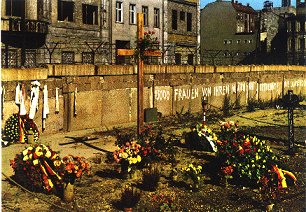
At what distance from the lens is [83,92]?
17.0m

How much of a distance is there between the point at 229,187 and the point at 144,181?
90.7 inches

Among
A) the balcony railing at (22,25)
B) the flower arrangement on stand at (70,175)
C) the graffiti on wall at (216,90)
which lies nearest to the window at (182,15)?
the graffiti on wall at (216,90)

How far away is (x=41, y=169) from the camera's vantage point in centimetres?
892

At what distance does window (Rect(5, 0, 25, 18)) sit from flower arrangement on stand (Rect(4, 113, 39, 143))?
13.4 m

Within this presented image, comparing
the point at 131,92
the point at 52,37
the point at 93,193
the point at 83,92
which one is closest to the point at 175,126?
the point at 131,92

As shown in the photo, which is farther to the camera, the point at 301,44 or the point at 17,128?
the point at 301,44

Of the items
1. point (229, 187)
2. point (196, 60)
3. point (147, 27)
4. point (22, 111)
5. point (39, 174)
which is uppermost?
point (147, 27)

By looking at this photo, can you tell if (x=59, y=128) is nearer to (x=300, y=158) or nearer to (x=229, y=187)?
(x=229, y=187)

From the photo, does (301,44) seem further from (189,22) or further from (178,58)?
(178,58)

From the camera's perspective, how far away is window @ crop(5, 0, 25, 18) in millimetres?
25094

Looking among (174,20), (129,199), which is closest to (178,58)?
(174,20)

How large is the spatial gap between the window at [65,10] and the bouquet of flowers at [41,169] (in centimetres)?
1989

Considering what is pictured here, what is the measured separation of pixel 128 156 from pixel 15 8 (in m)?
18.8

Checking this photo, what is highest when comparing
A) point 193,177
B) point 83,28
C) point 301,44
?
point 301,44
